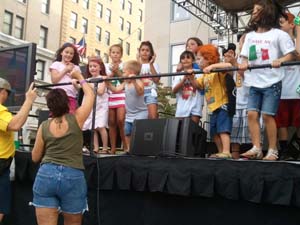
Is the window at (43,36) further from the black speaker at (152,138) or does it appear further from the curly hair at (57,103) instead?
the curly hair at (57,103)

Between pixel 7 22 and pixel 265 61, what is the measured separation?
28465 mm

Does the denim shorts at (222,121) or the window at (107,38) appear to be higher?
the window at (107,38)

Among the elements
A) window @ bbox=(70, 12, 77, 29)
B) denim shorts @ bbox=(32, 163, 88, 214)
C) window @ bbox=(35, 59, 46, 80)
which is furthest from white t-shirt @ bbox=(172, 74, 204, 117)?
window @ bbox=(70, 12, 77, 29)

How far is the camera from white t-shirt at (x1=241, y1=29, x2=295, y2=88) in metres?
4.33

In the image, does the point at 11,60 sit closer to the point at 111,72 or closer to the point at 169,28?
the point at 111,72

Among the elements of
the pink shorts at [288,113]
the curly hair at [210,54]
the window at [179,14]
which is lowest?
the pink shorts at [288,113]

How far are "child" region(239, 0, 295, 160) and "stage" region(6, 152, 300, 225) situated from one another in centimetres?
52

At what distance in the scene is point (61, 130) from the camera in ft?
12.3

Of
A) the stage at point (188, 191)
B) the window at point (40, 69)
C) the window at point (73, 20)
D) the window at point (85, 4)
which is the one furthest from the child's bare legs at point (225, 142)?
the window at point (85, 4)

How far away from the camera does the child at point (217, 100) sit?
493cm

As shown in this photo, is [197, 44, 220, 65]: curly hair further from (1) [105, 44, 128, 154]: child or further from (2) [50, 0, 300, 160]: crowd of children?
(1) [105, 44, 128, 154]: child

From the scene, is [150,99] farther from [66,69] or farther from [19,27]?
[19,27]

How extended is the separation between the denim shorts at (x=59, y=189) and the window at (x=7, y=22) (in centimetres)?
2799

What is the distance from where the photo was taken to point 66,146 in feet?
12.2
